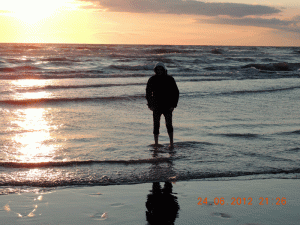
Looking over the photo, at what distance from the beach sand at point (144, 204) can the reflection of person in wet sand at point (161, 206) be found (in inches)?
0.9

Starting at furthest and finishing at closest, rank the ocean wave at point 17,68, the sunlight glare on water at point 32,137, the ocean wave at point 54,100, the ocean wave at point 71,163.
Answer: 1. the ocean wave at point 17,68
2. the ocean wave at point 54,100
3. the sunlight glare on water at point 32,137
4. the ocean wave at point 71,163

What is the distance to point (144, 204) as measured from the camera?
12.4 feet

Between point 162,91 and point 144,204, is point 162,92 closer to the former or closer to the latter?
point 162,91

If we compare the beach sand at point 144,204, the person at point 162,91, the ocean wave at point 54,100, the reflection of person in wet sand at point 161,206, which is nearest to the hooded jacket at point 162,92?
the person at point 162,91

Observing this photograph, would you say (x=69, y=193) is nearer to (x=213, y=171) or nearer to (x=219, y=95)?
(x=213, y=171)

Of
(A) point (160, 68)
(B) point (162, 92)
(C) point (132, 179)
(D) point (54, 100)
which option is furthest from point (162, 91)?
(D) point (54, 100)

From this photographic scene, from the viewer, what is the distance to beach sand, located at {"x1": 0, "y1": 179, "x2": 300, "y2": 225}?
11.1 feet

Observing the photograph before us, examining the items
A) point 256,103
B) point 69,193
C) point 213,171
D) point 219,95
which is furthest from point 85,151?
point 219,95

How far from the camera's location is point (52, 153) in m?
5.92

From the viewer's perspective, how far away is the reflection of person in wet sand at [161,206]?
3383mm

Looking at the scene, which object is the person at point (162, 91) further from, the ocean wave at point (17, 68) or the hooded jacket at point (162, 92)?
the ocean wave at point (17, 68)

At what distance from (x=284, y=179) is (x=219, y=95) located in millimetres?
8638

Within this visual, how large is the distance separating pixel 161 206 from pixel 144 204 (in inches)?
7.9

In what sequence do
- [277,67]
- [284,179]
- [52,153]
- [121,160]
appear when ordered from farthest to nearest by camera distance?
[277,67], [52,153], [121,160], [284,179]
